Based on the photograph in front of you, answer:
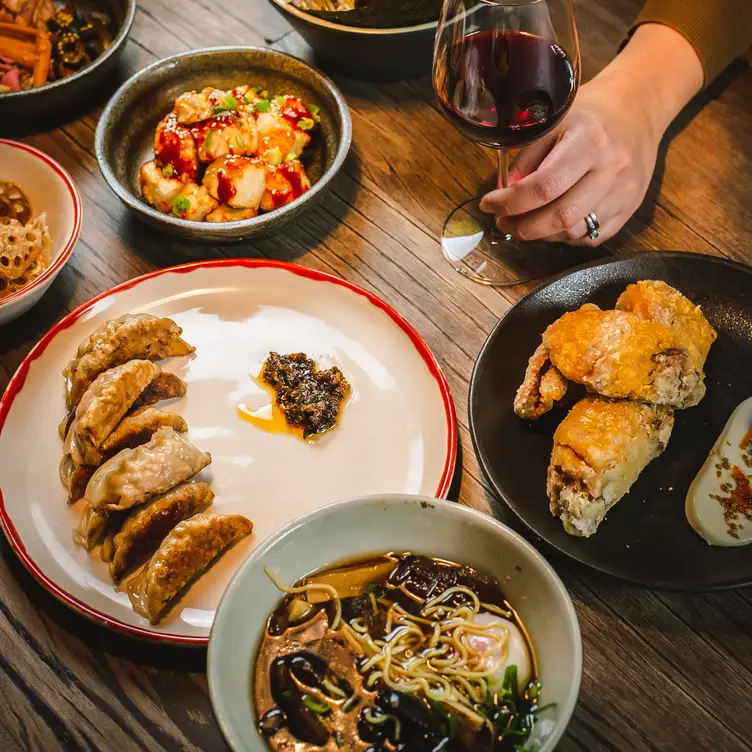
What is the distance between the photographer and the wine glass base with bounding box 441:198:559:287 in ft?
6.91

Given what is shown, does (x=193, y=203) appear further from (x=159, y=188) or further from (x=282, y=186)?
(x=282, y=186)

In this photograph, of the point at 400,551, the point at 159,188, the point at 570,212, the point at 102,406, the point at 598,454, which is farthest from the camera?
the point at 159,188

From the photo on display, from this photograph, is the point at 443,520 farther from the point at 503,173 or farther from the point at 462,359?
the point at 503,173

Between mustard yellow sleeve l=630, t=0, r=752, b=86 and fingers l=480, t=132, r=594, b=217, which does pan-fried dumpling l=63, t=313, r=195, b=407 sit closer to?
fingers l=480, t=132, r=594, b=217

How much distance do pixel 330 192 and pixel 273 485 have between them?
42.0 inches

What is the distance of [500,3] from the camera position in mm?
1574

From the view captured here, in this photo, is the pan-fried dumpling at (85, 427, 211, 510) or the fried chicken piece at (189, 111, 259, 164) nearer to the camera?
the pan-fried dumpling at (85, 427, 211, 510)

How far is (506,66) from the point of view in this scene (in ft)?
5.37

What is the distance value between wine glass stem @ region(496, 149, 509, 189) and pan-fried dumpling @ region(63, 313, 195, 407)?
0.97m

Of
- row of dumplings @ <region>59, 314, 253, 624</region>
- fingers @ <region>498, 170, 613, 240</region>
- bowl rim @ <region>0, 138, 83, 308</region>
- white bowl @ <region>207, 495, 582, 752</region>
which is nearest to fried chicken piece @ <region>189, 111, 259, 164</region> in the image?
bowl rim @ <region>0, 138, 83, 308</region>

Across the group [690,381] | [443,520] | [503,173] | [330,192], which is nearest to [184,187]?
[330,192]

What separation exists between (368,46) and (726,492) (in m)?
1.76

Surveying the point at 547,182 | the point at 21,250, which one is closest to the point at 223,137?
the point at 21,250

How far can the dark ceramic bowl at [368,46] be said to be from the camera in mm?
2324
